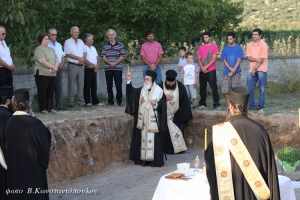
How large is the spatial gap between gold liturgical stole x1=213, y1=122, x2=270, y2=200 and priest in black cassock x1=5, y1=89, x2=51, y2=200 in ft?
8.32

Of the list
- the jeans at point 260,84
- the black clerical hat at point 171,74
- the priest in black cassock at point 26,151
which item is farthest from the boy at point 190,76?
the priest in black cassock at point 26,151

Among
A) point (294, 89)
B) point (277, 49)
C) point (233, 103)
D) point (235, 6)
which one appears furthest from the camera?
point (235, 6)

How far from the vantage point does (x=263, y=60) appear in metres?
14.9

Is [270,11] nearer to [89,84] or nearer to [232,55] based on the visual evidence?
[232,55]

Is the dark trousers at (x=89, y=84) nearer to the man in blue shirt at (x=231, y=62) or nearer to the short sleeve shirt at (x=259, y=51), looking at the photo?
the man in blue shirt at (x=231, y=62)

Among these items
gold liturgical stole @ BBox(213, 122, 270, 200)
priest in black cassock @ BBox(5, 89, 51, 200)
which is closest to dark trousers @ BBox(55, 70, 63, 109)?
priest in black cassock @ BBox(5, 89, 51, 200)

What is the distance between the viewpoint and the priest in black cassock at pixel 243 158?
7.14 metres

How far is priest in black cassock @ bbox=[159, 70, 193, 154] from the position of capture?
14945 mm

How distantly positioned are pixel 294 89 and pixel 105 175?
8842 mm

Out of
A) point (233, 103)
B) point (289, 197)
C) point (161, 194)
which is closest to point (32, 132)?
point (161, 194)

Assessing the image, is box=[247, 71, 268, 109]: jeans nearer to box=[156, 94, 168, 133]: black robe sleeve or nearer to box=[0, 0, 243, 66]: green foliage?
box=[156, 94, 168, 133]: black robe sleeve

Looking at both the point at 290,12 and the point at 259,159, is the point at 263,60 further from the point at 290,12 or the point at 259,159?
the point at 290,12

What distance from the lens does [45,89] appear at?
13.7 m

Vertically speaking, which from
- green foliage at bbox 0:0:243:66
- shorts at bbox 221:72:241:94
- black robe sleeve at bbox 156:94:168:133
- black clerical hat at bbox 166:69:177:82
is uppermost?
green foliage at bbox 0:0:243:66
